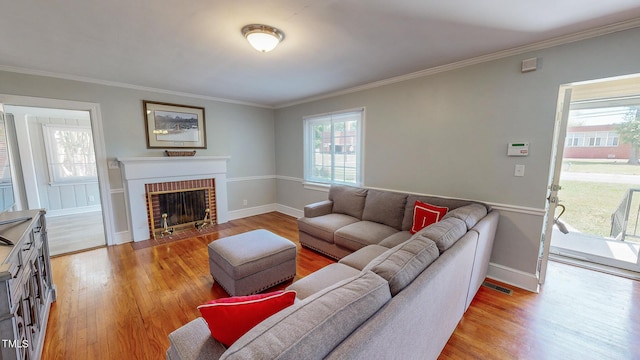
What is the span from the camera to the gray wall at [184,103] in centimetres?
299

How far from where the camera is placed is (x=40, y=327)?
1.68 m

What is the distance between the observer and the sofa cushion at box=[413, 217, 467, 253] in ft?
4.96

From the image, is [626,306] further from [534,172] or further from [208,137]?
[208,137]

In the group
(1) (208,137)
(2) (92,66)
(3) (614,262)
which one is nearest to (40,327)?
(2) (92,66)

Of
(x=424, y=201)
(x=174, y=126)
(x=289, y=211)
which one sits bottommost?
(x=289, y=211)

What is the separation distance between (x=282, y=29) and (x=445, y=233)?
1.93m

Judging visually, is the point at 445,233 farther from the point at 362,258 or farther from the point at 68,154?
the point at 68,154

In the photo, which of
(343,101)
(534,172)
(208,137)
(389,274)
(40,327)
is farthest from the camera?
(208,137)

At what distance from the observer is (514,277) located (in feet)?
8.05

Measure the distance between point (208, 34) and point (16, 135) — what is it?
17.0 feet

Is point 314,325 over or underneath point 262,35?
underneath

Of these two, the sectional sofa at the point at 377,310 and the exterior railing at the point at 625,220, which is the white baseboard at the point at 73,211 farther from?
the exterior railing at the point at 625,220

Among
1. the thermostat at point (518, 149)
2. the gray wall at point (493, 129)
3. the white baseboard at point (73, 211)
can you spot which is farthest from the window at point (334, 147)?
the white baseboard at point (73, 211)

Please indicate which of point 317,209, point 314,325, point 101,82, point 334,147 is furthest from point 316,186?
point 314,325
